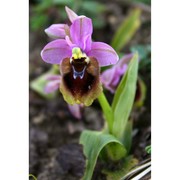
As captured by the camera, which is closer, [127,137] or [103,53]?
[103,53]

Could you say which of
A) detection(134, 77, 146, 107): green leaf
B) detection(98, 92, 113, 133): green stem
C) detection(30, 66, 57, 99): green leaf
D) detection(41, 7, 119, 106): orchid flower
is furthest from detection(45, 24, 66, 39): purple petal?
detection(30, 66, 57, 99): green leaf

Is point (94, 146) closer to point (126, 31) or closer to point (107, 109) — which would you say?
point (107, 109)

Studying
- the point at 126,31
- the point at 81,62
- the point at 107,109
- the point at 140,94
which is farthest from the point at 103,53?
the point at 126,31

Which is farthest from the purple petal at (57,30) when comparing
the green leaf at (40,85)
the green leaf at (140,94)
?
the green leaf at (40,85)

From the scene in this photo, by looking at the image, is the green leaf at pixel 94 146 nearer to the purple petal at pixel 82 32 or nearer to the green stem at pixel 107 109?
the green stem at pixel 107 109

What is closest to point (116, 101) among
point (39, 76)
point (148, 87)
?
point (148, 87)
